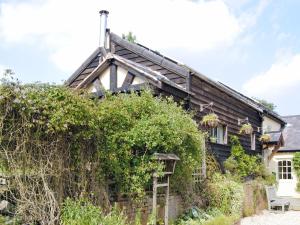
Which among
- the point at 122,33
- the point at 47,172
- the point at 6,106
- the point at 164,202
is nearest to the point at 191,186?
the point at 164,202

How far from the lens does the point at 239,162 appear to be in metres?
17.2

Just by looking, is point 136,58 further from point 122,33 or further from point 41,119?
point 122,33

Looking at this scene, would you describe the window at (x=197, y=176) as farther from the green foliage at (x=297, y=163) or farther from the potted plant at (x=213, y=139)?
the green foliage at (x=297, y=163)

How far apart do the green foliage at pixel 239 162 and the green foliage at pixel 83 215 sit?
9.35 metres

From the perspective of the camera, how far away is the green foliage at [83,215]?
6.83m

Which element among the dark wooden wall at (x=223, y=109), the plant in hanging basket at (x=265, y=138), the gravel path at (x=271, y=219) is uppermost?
the dark wooden wall at (x=223, y=109)

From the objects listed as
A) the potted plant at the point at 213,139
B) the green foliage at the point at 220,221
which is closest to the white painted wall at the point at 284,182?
the potted plant at the point at 213,139

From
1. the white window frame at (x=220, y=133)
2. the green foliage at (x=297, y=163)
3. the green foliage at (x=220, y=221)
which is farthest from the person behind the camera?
the green foliage at (x=297, y=163)

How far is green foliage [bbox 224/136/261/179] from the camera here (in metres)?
16.0

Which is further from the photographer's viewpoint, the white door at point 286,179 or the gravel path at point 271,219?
the white door at point 286,179

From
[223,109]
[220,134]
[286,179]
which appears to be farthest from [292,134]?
[223,109]

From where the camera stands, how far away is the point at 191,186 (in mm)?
11469

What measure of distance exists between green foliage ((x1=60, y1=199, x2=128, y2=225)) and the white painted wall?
18.7 metres

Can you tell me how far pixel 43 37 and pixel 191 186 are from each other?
20.4 ft
